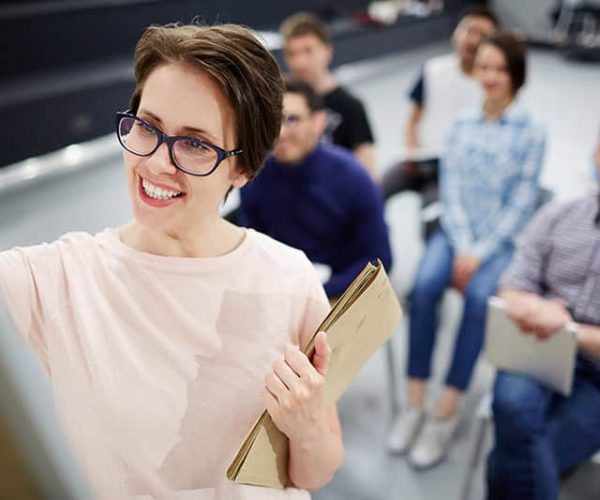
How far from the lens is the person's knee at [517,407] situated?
1612mm

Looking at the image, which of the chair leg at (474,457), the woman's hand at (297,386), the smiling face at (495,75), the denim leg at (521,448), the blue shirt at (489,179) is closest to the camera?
the woman's hand at (297,386)

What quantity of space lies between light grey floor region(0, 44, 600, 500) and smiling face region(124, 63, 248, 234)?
213mm

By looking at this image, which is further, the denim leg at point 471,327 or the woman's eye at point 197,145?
the denim leg at point 471,327

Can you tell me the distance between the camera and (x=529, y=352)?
1.70 m

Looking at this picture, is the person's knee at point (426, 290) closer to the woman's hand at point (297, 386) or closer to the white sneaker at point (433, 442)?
the white sneaker at point (433, 442)

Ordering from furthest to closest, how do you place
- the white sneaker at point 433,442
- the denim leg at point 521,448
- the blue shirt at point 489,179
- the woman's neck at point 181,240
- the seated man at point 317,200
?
the blue shirt at point 489,179 → the white sneaker at point 433,442 → the seated man at point 317,200 → the denim leg at point 521,448 → the woman's neck at point 181,240

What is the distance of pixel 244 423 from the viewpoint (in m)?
0.91

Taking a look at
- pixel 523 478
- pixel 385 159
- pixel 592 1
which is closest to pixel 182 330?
pixel 523 478

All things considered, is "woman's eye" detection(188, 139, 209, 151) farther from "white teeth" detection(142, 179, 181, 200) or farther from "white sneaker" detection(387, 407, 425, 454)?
"white sneaker" detection(387, 407, 425, 454)

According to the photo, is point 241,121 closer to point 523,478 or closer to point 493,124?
point 523,478

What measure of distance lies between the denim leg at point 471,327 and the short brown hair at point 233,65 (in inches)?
64.1

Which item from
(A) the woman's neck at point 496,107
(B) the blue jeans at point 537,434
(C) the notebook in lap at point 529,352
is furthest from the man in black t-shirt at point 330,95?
(B) the blue jeans at point 537,434

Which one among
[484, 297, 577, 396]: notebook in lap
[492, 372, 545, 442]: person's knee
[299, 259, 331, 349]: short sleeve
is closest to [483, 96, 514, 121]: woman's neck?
[484, 297, 577, 396]: notebook in lap

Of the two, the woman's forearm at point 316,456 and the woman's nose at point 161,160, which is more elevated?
the woman's nose at point 161,160
